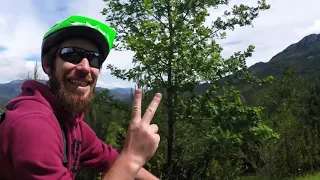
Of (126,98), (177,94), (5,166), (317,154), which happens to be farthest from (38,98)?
(317,154)

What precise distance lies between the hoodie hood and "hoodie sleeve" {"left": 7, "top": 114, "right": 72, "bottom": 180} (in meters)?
0.14

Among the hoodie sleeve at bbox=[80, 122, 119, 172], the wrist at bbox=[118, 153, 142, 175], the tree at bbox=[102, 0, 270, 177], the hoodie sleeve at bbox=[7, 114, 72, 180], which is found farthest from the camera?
the tree at bbox=[102, 0, 270, 177]

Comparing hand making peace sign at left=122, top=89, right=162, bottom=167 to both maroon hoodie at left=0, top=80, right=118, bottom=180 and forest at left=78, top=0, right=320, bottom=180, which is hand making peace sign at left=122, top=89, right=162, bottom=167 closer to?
maroon hoodie at left=0, top=80, right=118, bottom=180

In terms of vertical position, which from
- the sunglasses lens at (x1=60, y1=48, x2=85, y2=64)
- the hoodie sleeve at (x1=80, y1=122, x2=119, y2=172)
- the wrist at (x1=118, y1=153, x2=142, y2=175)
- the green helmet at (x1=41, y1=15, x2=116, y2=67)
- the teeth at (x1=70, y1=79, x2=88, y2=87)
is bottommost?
the hoodie sleeve at (x1=80, y1=122, x2=119, y2=172)

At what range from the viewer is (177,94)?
8.39 m

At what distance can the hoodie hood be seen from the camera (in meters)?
1.37

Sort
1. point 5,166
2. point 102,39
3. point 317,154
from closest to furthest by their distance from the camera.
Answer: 1. point 5,166
2. point 102,39
3. point 317,154

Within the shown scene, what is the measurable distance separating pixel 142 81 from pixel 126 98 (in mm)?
1554

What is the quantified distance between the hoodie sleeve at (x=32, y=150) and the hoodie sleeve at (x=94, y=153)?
86 centimetres

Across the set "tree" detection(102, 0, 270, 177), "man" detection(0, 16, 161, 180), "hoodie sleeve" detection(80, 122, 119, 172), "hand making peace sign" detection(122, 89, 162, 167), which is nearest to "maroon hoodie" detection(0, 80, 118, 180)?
"man" detection(0, 16, 161, 180)

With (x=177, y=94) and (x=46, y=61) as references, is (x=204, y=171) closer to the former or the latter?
(x=177, y=94)

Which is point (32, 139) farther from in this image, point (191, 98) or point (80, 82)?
point (191, 98)

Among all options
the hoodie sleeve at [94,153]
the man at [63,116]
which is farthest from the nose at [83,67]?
the hoodie sleeve at [94,153]

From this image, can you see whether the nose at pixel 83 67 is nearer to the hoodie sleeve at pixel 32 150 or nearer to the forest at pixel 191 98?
the hoodie sleeve at pixel 32 150
